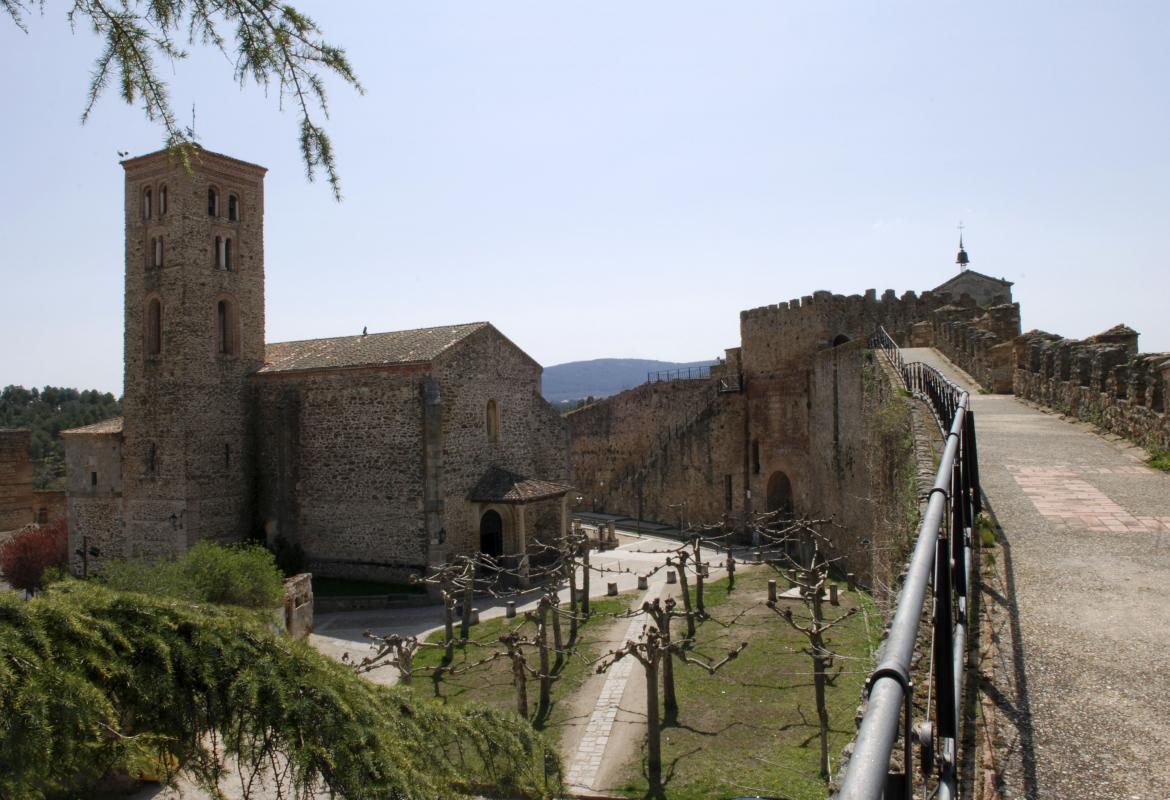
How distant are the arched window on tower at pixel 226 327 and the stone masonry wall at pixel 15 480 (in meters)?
14.9

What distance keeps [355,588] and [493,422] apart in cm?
Answer: 626

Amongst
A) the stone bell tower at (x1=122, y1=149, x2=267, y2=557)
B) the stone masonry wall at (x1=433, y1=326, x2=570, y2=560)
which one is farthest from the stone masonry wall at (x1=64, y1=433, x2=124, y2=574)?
the stone masonry wall at (x1=433, y1=326, x2=570, y2=560)

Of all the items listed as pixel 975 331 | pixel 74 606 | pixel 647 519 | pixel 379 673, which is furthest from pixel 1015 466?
pixel 647 519

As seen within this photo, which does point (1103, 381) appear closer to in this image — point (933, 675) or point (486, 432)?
point (933, 675)

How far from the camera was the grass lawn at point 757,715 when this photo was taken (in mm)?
11450

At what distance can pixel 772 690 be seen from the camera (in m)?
14.5

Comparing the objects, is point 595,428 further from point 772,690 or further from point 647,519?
point 772,690

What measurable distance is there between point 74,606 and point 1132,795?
623 centimetres

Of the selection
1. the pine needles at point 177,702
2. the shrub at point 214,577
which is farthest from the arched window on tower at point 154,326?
the pine needles at point 177,702

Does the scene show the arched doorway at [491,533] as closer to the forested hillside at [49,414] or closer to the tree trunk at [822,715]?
the tree trunk at [822,715]

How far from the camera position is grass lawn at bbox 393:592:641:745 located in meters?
14.7

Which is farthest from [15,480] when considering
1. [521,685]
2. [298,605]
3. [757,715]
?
[757,715]

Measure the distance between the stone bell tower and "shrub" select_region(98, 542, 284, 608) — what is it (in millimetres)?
4724

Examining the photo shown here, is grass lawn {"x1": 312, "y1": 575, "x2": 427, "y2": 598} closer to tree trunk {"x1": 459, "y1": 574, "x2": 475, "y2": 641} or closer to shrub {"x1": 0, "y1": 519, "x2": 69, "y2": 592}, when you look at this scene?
tree trunk {"x1": 459, "y1": 574, "x2": 475, "y2": 641}
